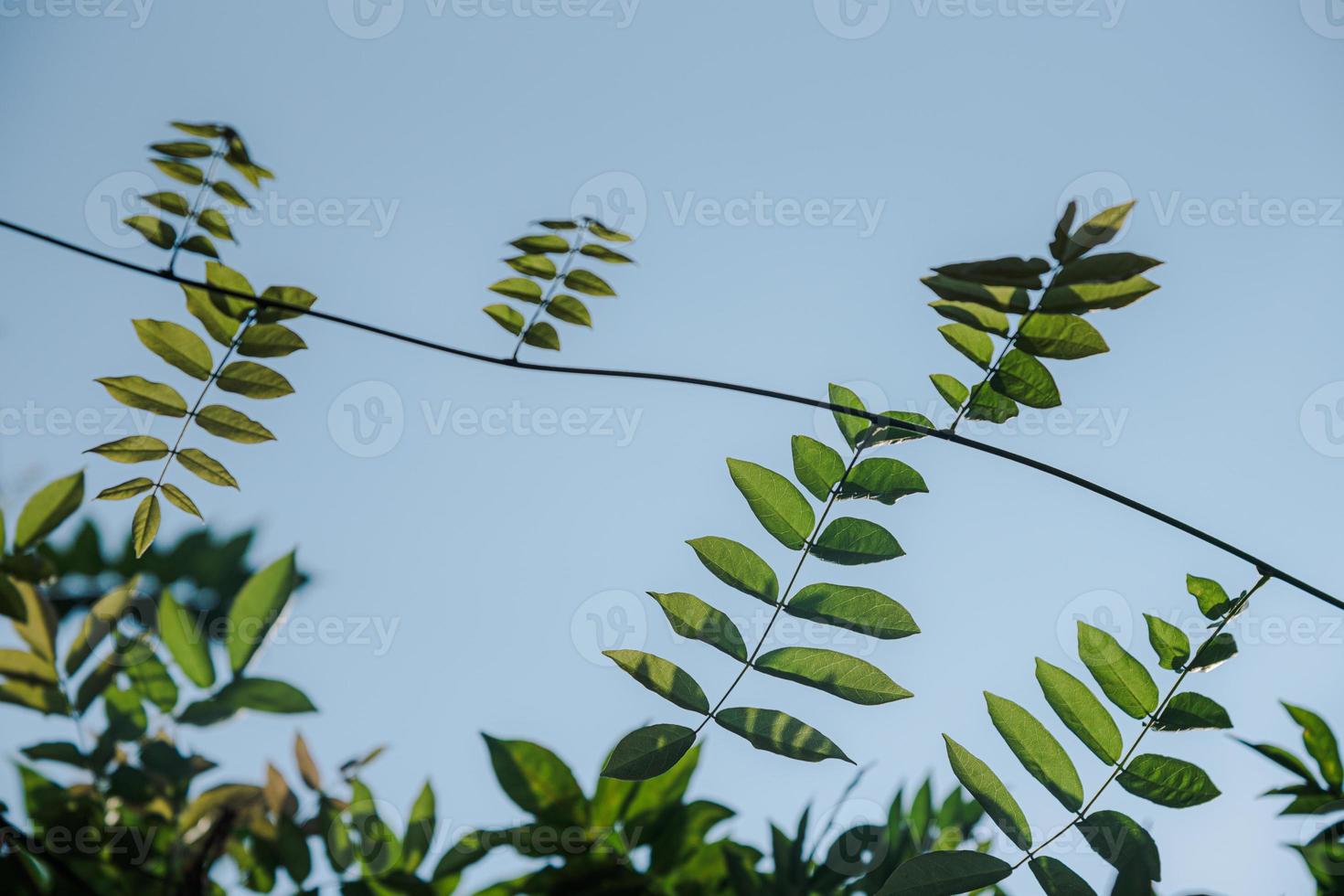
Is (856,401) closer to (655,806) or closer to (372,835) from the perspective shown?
(655,806)

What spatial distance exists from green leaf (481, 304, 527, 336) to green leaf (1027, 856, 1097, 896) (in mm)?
1014

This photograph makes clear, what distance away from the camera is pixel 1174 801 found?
3.02 feet

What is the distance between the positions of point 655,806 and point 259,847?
549 millimetres

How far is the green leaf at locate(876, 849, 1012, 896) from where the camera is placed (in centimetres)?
80

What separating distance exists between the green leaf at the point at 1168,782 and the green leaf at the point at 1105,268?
56 centimetres

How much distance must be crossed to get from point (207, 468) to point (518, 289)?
0.57 metres

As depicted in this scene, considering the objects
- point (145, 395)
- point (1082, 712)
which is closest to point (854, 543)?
point (1082, 712)

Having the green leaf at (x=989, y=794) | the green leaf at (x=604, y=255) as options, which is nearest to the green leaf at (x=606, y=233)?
the green leaf at (x=604, y=255)

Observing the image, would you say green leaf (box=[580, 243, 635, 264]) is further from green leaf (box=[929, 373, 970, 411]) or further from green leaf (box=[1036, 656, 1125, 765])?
green leaf (box=[1036, 656, 1125, 765])

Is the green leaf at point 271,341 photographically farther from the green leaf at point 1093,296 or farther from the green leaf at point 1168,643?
the green leaf at point 1168,643

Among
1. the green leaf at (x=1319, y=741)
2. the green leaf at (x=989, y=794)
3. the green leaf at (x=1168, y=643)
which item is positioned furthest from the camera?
the green leaf at (x=1319, y=741)

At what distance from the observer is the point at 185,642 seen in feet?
3.48

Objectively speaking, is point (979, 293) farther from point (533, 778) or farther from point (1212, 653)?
point (533, 778)

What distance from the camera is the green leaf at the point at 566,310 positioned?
4.39 ft
